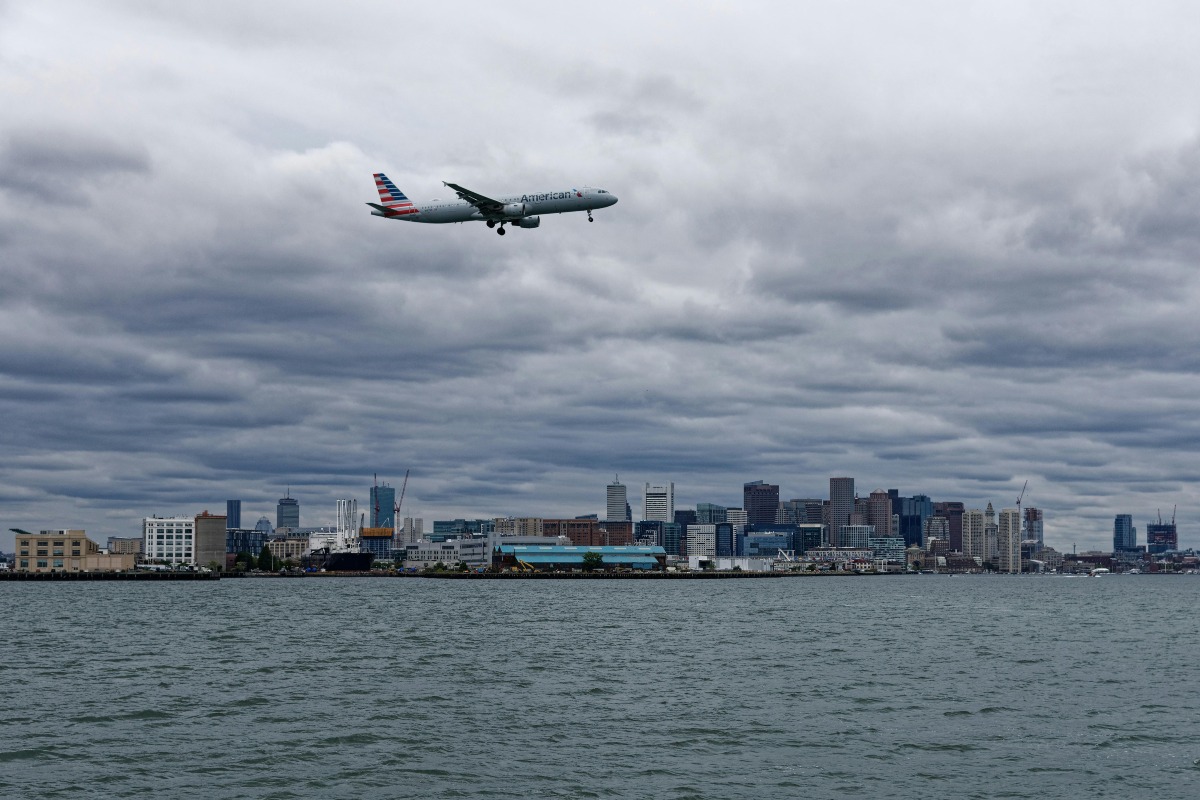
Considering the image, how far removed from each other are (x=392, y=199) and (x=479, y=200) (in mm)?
15944

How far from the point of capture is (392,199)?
4793 inches

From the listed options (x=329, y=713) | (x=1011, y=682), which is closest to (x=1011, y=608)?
(x=1011, y=682)

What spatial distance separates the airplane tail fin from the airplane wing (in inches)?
313

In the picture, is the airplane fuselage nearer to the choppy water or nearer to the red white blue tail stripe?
the red white blue tail stripe

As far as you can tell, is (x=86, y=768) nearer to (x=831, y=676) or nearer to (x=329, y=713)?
(x=329, y=713)

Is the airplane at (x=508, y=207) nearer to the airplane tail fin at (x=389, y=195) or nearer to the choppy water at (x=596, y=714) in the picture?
the airplane tail fin at (x=389, y=195)

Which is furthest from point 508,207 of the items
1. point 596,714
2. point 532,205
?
point 596,714

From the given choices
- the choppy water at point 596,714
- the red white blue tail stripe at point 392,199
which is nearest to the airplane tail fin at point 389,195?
the red white blue tail stripe at point 392,199

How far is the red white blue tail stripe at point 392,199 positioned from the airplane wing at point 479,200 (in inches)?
258

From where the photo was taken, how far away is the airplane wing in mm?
108125

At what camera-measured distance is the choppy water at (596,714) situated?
3647 cm

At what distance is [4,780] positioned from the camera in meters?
36.3

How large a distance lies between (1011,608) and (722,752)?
125 meters

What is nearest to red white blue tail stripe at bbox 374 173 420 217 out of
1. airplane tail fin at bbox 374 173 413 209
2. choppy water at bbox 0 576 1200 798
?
airplane tail fin at bbox 374 173 413 209
